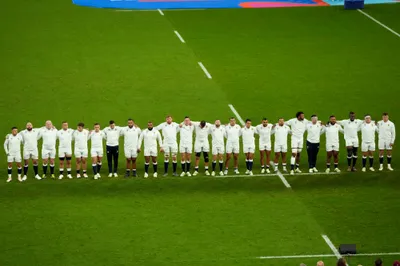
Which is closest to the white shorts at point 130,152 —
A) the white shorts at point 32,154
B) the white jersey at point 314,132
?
the white shorts at point 32,154

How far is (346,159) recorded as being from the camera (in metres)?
39.0

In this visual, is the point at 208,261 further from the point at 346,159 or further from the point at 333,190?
the point at 346,159

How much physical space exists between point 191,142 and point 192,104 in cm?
825

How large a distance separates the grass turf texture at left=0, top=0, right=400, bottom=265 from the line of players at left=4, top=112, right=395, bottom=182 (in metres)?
0.81

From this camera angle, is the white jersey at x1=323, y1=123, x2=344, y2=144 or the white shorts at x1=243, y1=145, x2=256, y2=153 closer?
the white shorts at x1=243, y1=145, x2=256, y2=153

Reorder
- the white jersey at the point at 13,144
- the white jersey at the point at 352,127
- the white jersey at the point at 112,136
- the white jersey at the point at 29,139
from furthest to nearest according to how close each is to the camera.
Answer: the white jersey at the point at 352,127
the white jersey at the point at 112,136
the white jersey at the point at 29,139
the white jersey at the point at 13,144

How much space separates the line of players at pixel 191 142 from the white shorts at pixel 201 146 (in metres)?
0.02

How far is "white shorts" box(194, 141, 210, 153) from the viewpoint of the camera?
37031 mm

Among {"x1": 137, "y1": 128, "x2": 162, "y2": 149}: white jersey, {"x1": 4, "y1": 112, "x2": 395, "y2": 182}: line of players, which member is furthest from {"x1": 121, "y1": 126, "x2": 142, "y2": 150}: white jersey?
{"x1": 137, "y1": 128, "x2": 162, "y2": 149}: white jersey

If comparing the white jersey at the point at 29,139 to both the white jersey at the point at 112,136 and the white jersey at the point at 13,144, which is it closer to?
the white jersey at the point at 13,144

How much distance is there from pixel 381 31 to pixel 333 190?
75.7 ft

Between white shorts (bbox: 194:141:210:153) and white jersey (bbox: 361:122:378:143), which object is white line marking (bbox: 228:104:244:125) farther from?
white jersey (bbox: 361:122:378:143)

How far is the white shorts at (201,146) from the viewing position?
121ft

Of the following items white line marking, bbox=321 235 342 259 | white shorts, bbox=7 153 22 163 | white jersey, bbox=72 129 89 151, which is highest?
white jersey, bbox=72 129 89 151
